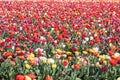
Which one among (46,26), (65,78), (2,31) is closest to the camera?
(65,78)

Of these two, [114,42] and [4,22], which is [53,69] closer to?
[114,42]

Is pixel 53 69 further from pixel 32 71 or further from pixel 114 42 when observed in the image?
pixel 114 42

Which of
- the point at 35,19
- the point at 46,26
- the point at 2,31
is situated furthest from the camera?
the point at 35,19

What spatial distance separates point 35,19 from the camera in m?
10.9

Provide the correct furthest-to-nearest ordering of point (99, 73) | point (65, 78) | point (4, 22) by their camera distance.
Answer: point (4, 22)
point (99, 73)
point (65, 78)

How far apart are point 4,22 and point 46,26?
4.31 ft

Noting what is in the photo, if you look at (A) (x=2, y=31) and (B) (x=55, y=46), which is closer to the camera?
(B) (x=55, y=46)

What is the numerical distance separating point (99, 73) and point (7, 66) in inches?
55.0

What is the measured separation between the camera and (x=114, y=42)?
7.08 meters

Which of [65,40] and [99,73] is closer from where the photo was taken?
[99,73]

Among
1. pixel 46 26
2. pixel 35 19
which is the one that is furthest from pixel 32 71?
pixel 35 19

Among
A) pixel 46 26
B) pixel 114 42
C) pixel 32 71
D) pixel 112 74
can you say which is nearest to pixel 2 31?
pixel 46 26

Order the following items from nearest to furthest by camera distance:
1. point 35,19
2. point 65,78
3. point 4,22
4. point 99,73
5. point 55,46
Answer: point 65,78, point 99,73, point 55,46, point 4,22, point 35,19

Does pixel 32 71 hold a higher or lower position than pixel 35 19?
higher
